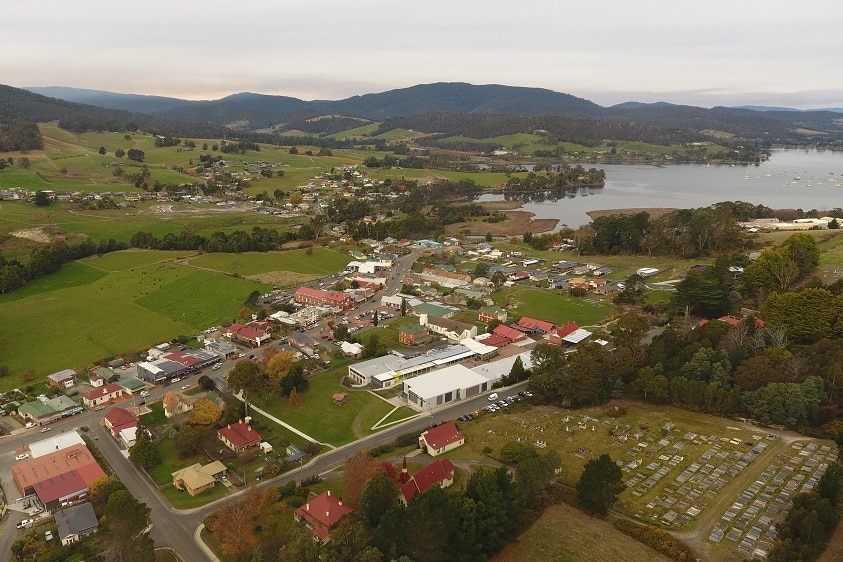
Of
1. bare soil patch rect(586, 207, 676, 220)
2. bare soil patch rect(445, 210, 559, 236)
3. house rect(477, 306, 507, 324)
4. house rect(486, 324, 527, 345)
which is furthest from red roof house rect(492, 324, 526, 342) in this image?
bare soil patch rect(586, 207, 676, 220)

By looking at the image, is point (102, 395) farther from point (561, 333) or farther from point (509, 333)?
point (561, 333)

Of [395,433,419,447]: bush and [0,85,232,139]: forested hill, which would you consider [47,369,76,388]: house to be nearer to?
[395,433,419,447]: bush

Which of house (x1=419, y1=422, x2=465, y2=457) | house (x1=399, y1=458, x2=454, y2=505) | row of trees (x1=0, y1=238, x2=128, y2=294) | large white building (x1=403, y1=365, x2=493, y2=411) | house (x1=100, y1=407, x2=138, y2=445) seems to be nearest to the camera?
house (x1=399, y1=458, x2=454, y2=505)

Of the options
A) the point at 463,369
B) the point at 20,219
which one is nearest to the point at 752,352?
the point at 463,369

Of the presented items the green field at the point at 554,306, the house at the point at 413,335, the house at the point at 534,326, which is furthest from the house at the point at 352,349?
the green field at the point at 554,306

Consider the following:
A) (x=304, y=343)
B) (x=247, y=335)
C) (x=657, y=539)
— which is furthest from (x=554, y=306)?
(x=657, y=539)

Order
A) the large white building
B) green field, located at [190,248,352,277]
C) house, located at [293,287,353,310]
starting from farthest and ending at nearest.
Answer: green field, located at [190,248,352,277] → house, located at [293,287,353,310] → the large white building
